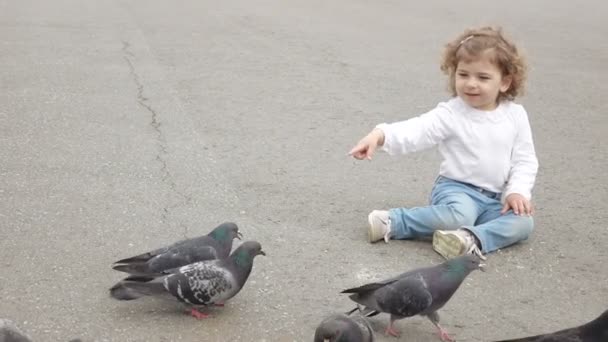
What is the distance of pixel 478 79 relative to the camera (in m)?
4.76

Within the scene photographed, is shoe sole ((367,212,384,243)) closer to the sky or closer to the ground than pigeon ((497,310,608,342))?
closer to the ground

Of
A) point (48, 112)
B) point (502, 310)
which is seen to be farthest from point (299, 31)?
point (502, 310)

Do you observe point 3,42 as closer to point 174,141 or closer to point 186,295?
point 174,141

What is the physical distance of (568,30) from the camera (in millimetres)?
12164

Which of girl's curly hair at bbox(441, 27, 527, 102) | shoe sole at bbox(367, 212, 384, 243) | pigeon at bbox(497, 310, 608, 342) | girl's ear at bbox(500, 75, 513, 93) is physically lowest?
shoe sole at bbox(367, 212, 384, 243)

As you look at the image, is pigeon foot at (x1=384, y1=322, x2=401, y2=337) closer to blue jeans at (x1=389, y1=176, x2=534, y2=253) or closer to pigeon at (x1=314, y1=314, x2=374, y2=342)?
pigeon at (x1=314, y1=314, x2=374, y2=342)

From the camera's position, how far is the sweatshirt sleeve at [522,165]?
185 inches

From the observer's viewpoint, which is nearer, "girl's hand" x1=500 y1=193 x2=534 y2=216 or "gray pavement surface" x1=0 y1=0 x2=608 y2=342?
"gray pavement surface" x1=0 y1=0 x2=608 y2=342

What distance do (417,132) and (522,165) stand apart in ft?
1.97

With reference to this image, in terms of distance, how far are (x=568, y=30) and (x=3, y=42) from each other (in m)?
7.47

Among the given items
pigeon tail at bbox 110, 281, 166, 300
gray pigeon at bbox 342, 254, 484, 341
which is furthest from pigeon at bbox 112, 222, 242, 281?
gray pigeon at bbox 342, 254, 484, 341

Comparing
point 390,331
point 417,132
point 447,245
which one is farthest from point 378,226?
point 390,331

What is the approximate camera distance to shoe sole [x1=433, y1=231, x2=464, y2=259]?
4.47 metres

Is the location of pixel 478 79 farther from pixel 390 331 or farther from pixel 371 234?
pixel 390 331
